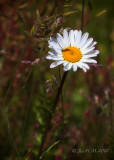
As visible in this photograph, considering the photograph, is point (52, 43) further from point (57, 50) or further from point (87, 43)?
point (87, 43)

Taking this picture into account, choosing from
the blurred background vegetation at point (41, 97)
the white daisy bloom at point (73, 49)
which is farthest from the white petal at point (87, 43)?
the blurred background vegetation at point (41, 97)

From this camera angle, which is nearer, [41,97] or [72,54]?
[72,54]

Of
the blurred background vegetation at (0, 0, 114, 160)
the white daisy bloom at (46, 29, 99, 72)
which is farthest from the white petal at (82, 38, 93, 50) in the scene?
the blurred background vegetation at (0, 0, 114, 160)

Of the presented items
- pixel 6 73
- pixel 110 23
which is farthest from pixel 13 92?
pixel 110 23

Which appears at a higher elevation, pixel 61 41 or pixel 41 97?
pixel 61 41

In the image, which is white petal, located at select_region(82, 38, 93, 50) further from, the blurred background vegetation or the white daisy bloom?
the blurred background vegetation

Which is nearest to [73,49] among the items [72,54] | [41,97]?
[72,54]

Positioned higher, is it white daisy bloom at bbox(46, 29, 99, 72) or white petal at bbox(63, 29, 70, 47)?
white petal at bbox(63, 29, 70, 47)
